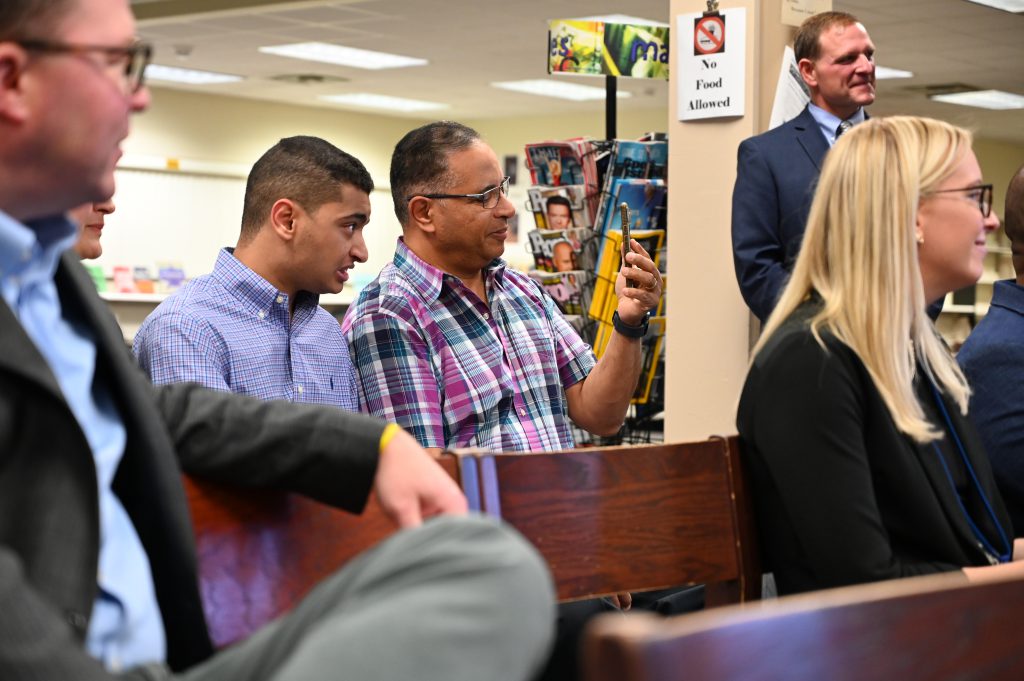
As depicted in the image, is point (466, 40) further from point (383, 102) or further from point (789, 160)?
point (789, 160)

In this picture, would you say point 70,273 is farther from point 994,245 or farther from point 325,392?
point 994,245

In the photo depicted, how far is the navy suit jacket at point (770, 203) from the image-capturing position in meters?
3.58

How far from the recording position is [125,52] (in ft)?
3.90

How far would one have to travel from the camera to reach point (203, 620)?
130cm

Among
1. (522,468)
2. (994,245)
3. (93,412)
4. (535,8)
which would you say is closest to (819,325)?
(522,468)

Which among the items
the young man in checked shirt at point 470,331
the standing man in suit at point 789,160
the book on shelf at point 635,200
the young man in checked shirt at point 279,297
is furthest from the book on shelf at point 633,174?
the young man in checked shirt at point 279,297

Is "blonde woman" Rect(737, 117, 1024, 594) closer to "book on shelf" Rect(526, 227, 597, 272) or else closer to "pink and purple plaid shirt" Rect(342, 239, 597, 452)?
"pink and purple plaid shirt" Rect(342, 239, 597, 452)

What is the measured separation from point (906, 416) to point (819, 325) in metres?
0.17

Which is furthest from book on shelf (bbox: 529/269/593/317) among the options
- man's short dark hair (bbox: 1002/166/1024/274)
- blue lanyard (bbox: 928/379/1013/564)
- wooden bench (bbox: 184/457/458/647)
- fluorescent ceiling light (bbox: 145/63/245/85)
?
fluorescent ceiling light (bbox: 145/63/245/85)

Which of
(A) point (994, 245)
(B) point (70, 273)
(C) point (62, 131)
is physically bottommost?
(A) point (994, 245)

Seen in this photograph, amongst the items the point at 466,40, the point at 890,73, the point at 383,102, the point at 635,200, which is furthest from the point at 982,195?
the point at 383,102

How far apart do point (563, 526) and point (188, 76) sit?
1281cm

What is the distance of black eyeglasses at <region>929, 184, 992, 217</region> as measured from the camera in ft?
6.50

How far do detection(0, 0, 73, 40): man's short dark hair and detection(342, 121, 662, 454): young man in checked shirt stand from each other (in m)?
1.33
